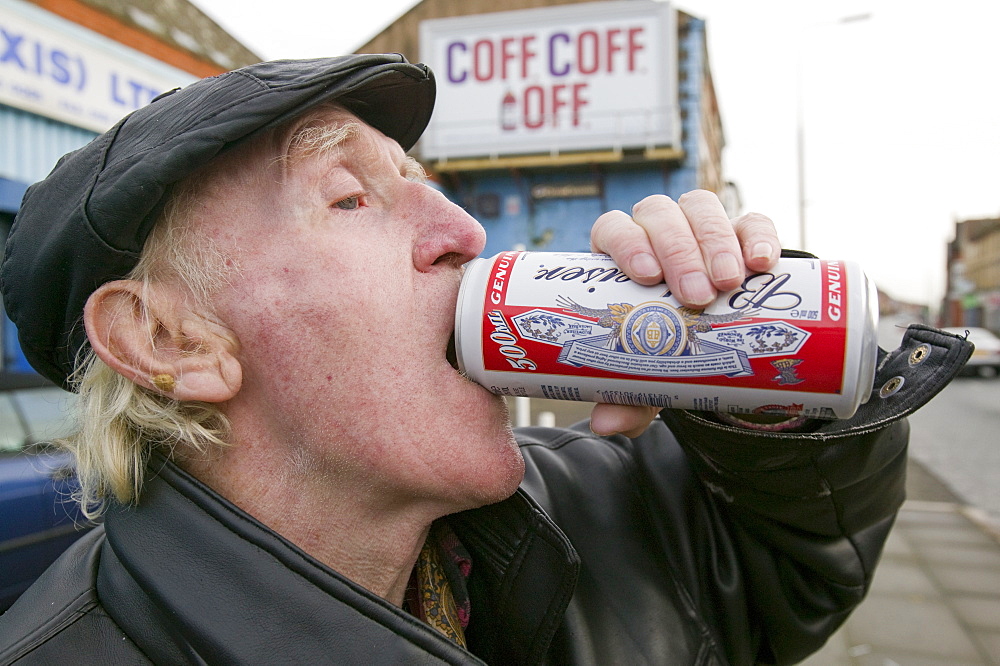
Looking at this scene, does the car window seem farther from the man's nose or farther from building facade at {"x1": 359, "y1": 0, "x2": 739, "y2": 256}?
building facade at {"x1": 359, "y1": 0, "x2": 739, "y2": 256}

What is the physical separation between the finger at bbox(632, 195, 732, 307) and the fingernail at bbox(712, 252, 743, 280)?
15mm

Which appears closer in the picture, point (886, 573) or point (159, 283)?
point (159, 283)

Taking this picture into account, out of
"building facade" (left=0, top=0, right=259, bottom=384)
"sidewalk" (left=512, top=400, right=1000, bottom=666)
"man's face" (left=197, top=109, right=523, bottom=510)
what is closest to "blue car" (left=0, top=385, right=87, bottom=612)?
"man's face" (left=197, top=109, right=523, bottom=510)

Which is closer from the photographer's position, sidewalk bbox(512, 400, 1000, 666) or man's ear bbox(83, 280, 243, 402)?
man's ear bbox(83, 280, 243, 402)

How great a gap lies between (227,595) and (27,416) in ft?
8.46

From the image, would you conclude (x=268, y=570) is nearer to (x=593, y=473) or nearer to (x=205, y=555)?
(x=205, y=555)

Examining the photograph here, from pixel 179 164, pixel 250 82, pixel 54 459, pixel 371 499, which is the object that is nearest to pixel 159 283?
pixel 179 164

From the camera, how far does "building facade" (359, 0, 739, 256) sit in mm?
14789

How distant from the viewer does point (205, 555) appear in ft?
3.01

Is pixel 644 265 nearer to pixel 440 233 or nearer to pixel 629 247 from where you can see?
pixel 629 247

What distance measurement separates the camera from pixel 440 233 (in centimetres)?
112

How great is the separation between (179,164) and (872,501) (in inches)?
52.3

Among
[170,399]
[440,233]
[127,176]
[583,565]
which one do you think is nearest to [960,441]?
[583,565]

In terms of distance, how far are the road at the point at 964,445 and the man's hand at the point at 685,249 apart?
3.99 m
